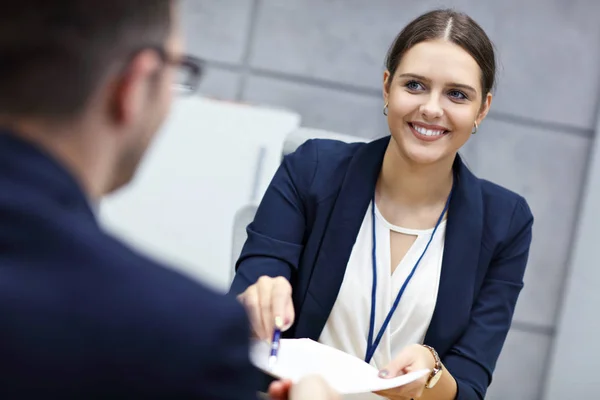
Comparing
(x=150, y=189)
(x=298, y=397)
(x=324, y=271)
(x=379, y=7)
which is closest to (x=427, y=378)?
(x=324, y=271)

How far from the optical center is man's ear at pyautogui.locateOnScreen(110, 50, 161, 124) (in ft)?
1.97

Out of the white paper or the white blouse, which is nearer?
the white paper

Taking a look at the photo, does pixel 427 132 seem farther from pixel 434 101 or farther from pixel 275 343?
pixel 275 343

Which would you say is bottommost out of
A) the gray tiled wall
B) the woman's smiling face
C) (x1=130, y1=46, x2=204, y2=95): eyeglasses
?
(x1=130, y1=46, x2=204, y2=95): eyeglasses

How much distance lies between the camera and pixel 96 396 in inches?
21.0

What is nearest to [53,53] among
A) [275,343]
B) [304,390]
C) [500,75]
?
[304,390]

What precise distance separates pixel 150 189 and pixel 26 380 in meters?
2.01

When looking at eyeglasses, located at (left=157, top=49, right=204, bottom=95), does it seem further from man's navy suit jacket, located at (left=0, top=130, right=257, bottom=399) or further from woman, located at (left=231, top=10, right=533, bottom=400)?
woman, located at (left=231, top=10, right=533, bottom=400)

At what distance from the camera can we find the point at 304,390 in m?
0.83

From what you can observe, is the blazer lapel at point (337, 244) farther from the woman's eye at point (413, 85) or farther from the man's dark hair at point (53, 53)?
the man's dark hair at point (53, 53)

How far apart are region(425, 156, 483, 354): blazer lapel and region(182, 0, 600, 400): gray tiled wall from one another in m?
1.30

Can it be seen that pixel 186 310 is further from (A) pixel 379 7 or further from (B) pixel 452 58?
(A) pixel 379 7

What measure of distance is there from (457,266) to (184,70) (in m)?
0.99

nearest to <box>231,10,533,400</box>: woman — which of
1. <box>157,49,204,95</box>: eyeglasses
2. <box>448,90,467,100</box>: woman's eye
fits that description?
<box>448,90,467,100</box>: woman's eye
